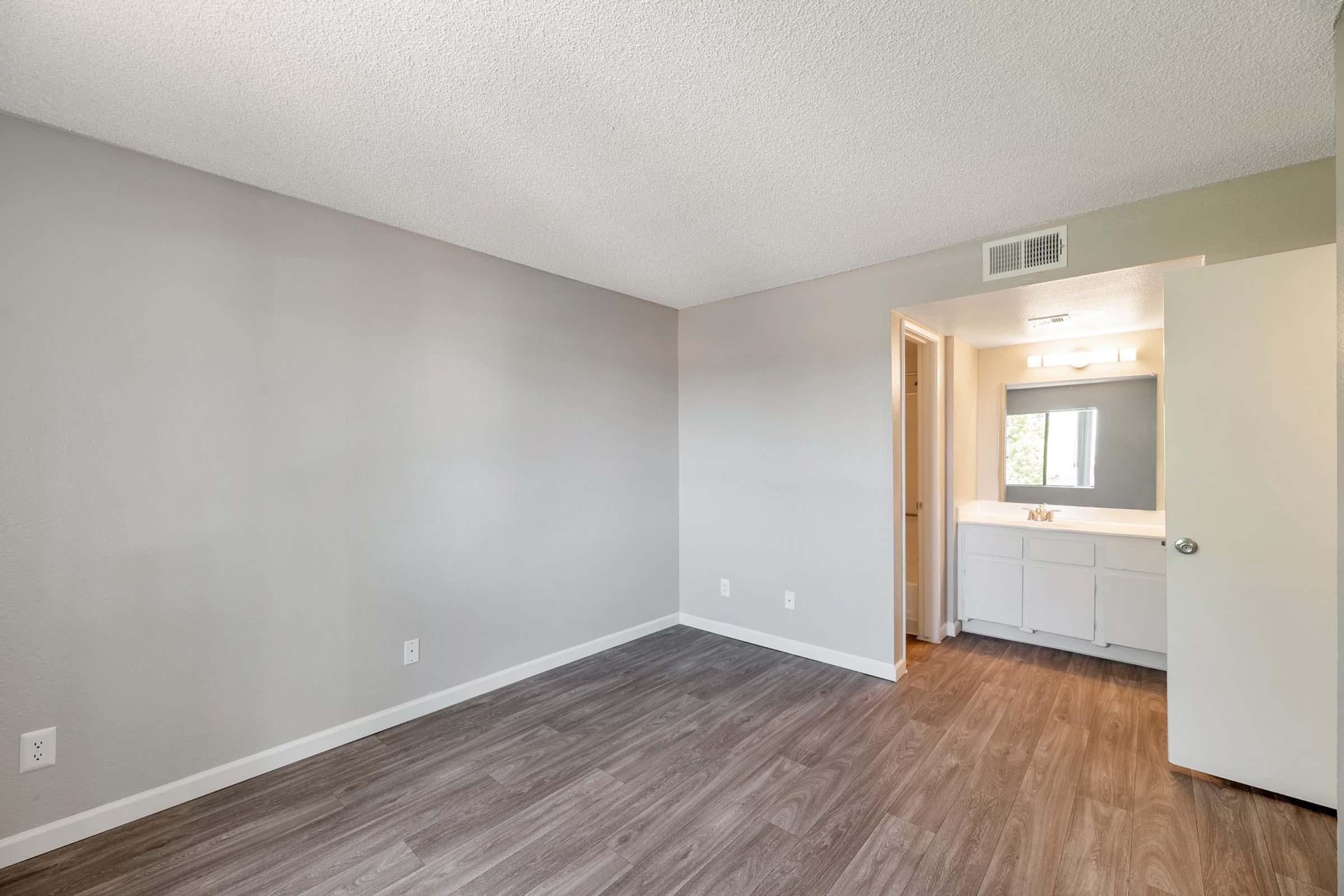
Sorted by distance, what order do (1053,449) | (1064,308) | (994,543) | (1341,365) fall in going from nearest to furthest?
(1341,365) → (1064,308) → (994,543) → (1053,449)

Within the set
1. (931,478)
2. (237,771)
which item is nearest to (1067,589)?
(931,478)

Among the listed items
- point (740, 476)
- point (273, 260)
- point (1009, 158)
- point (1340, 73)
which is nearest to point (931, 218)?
point (1009, 158)

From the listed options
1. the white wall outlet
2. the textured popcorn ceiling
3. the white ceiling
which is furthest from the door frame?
the white wall outlet

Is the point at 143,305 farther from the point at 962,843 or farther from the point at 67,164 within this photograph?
the point at 962,843

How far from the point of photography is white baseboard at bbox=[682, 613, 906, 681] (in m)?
3.30

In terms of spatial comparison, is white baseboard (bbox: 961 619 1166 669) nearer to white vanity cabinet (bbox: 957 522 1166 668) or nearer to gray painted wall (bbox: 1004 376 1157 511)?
white vanity cabinet (bbox: 957 522 1166 668)

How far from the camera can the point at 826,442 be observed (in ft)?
11.5

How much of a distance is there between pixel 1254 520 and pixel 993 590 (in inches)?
76.9

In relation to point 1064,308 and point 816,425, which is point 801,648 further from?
point 1064,308

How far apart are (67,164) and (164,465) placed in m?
1.09

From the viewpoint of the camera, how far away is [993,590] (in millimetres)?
3902

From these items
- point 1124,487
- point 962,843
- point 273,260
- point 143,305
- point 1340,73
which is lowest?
point 962,843

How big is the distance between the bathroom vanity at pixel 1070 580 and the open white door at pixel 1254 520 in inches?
42.7

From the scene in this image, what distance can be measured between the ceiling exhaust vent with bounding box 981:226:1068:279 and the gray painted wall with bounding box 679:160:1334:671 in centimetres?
4
